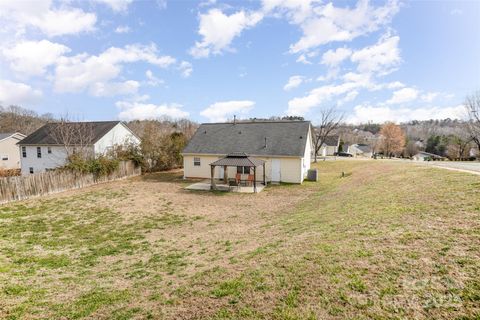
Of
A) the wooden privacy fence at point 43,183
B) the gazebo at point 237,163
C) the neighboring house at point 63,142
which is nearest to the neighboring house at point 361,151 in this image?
the gazebo at point 237,163

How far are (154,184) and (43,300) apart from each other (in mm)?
16341

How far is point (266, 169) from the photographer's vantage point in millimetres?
A: 21797

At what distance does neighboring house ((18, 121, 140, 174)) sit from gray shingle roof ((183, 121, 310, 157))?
384 inches

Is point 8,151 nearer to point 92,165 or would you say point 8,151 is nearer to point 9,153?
point 9,153

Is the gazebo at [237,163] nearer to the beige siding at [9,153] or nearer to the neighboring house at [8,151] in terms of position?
the beige siding at [9,153]

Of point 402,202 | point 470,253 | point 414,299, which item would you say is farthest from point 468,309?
point 402,202

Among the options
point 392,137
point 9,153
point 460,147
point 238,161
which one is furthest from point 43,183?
point 460,147

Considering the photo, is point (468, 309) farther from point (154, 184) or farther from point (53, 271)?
point (154, 184)

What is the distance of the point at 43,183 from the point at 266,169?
16.8 metres

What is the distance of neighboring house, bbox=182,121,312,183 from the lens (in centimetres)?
2114

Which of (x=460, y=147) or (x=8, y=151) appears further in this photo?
(x=460, y=147)

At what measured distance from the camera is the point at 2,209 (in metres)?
13.5

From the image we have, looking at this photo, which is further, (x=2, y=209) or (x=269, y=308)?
(x=2, y=209)

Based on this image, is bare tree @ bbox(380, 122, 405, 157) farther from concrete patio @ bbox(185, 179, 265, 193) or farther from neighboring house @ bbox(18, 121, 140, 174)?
neighboring house @ bbox(18, 121, 140, 174)
